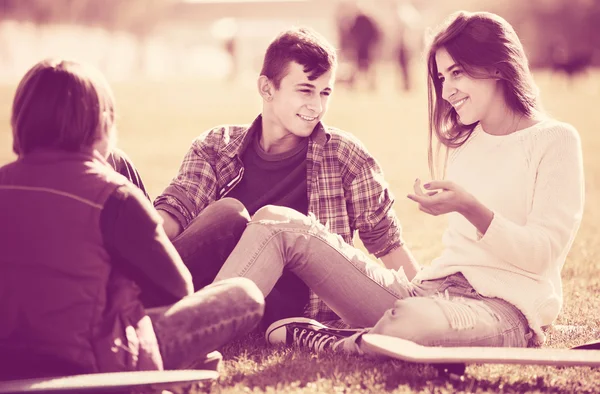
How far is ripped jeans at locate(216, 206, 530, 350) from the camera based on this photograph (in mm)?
3635

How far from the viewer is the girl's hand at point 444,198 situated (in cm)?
349

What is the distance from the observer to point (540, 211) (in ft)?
12.1

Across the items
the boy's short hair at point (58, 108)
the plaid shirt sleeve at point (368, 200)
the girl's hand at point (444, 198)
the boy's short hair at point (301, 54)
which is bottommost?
the plaid shirt sleeve at point (368, 200)

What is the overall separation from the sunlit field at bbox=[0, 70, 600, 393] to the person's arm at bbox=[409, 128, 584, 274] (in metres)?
0.49

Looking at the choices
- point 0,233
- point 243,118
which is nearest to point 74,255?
point 0,233

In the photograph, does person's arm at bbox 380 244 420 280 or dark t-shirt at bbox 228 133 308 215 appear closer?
dark t-shirt at bbox 228 133 308 215

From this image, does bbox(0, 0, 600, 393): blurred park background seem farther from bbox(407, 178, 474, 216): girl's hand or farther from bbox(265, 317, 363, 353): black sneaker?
bbox(407, 178, 474, 216): girl's hand

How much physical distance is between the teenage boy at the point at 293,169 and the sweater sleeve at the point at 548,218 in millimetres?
1011

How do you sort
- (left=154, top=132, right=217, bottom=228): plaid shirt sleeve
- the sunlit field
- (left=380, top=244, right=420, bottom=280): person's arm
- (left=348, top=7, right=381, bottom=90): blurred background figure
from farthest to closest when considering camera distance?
(left=348, top=7, right=381, bottom=90): blurred background figure, (left=380, top=244, right=420, bottom=280): person's arm, (left=154, top=132, right=217, bottom=228): plaid shirt sleeve, the sunlit field

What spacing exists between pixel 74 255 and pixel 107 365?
39cm

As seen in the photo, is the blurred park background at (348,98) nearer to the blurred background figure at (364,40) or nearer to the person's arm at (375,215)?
the blurred background figure at (364,40)

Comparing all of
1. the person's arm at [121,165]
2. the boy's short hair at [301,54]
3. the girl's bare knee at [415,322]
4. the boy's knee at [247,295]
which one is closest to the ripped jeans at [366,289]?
the girl's bare knee at [415,322]

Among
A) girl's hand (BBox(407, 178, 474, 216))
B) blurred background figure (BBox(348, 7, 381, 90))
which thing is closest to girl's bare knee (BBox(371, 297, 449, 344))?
girl's hand (BBox(407, 178, 474, 216))

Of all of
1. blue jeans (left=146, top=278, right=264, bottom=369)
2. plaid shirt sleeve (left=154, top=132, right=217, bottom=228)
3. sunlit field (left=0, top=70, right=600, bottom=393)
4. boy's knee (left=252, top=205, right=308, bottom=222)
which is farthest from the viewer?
plaid shirt sleeve (left=154, top=132, right=217, bottom=228)
